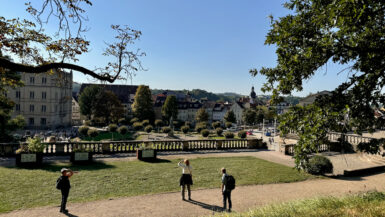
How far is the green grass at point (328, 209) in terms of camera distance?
6024 millimetres

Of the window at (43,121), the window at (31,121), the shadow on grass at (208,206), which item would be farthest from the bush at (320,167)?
the window at (31,121)

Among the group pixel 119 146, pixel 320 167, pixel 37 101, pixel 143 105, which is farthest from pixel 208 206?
pixel 37 101

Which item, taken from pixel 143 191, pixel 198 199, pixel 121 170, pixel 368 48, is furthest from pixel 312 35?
pixel 121 170

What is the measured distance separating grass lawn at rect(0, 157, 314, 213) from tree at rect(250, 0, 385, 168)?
19.8ft

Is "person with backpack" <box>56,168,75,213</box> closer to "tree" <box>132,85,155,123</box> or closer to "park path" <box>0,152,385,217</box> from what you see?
"park path" <box>0,152,385,217</box>

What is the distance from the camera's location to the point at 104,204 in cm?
891

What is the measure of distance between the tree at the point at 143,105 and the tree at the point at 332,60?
197 feet

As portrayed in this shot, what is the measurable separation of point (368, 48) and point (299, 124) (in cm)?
248

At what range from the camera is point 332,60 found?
6801mm

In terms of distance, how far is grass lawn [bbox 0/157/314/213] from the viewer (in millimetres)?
9438

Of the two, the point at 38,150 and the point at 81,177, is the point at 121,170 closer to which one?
the point at 81,177

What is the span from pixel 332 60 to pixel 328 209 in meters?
3.91

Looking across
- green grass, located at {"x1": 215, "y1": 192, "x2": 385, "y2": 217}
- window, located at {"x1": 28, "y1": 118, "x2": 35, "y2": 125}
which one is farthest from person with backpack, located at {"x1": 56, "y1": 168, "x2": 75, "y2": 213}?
window, located at {"x1": 28, "y1": 118, "x2": 35, "y2": 125}

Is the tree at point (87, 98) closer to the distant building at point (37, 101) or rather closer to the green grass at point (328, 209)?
the distant building at point (37, 101)
